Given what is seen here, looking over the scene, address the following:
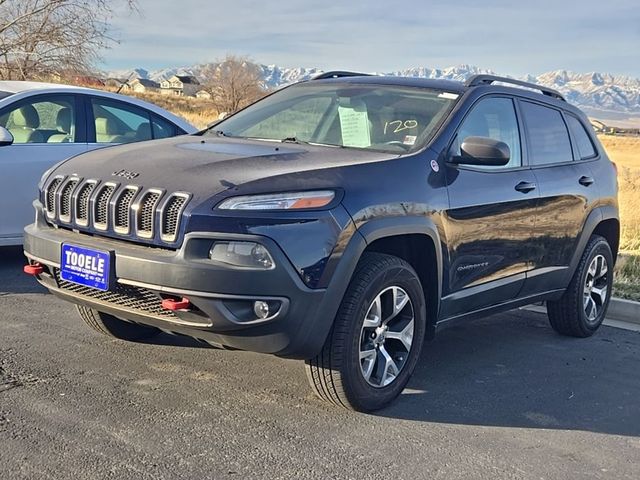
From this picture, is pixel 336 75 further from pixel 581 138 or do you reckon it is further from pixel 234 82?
pixel 234 82

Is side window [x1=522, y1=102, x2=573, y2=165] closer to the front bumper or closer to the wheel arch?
the wheel arch

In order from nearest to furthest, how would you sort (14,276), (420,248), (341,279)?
(341,279) → (420,248) → (14,276)

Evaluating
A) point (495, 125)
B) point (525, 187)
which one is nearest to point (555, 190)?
point (525, 187)

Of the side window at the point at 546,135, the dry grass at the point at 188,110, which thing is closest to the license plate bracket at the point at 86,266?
the side window at the point at 546,135

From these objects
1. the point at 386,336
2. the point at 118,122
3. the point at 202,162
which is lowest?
the point at 386,336

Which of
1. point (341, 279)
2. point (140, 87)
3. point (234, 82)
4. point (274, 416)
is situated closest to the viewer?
point (341, 279)

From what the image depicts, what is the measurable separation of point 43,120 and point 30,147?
33 cm

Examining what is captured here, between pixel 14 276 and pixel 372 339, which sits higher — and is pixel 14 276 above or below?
below

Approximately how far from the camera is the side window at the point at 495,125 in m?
4.66

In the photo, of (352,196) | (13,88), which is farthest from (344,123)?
(13,88)

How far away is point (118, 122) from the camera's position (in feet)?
23.8

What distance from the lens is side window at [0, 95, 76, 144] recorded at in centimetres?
664

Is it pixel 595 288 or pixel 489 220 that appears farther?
pixel 595 288

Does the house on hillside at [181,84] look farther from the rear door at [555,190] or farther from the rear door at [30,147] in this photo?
the rear door at [555,190]
